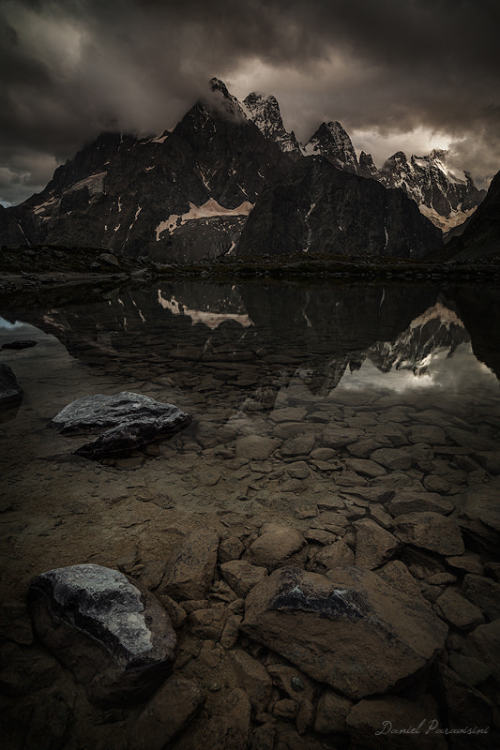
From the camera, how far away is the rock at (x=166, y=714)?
2592 millimetres

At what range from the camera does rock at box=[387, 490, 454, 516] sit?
5.17 m

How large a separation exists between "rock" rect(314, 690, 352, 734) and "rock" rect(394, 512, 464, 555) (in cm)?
220

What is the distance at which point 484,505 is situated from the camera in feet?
16.8

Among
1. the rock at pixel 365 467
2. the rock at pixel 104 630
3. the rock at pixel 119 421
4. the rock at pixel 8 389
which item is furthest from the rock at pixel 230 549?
the rock at pixel 8 389

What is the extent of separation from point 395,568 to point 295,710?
6.44ft

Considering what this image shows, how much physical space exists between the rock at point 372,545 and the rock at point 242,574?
4.04 ft

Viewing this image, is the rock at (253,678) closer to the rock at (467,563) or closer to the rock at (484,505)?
the rock at (467,563)

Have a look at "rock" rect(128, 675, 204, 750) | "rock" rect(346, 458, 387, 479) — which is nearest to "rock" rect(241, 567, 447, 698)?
"rock" rect(128, 675, 204, 750)

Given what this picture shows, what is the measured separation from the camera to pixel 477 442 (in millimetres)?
7375

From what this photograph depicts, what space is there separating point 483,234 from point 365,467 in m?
206

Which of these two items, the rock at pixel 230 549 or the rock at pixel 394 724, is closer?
the rock at pixel 394 724

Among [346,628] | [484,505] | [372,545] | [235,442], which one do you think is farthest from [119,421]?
[484,505]

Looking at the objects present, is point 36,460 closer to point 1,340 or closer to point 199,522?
point 199,522

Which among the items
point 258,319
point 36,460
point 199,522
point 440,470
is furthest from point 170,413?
point 258,319
